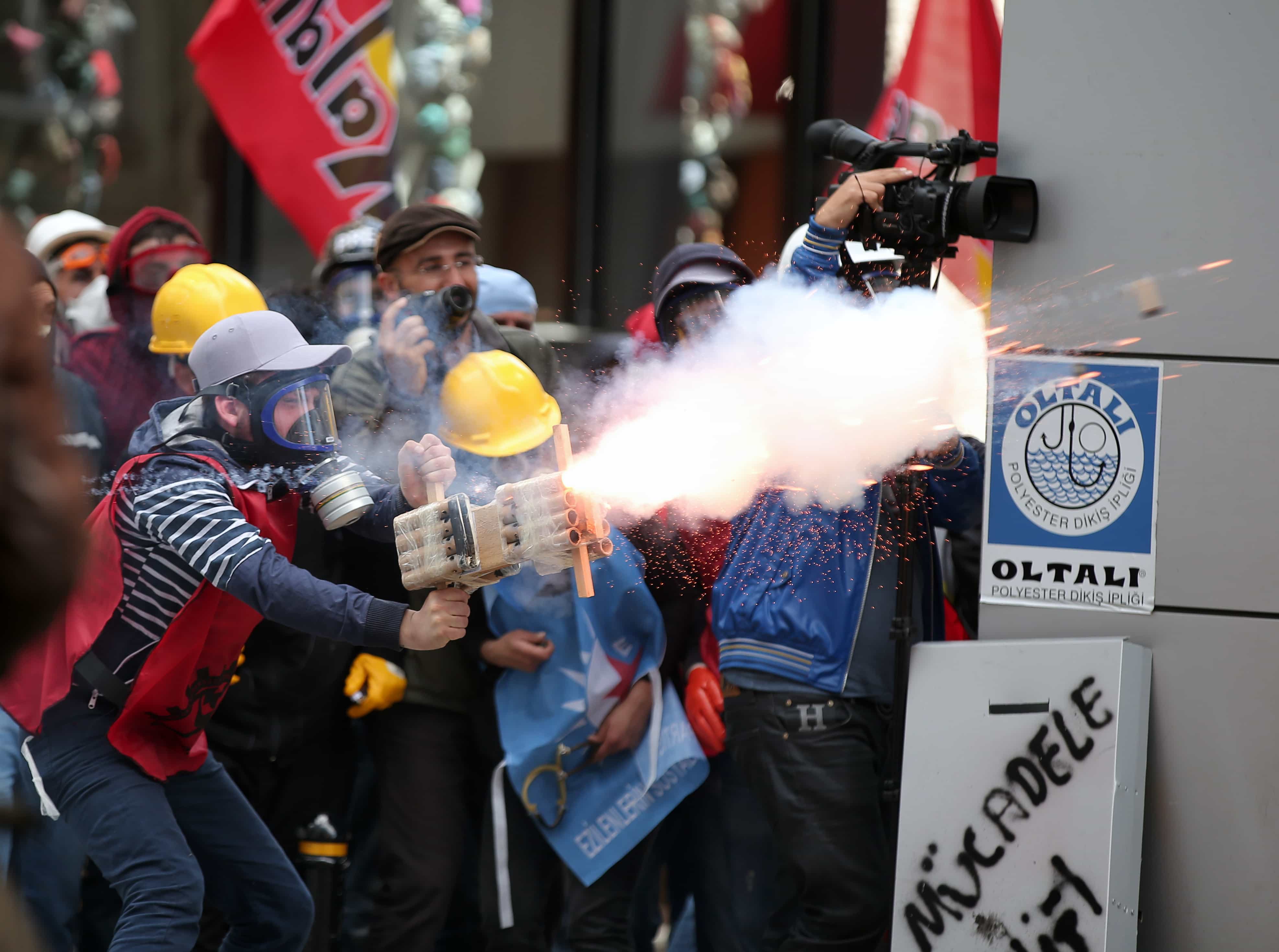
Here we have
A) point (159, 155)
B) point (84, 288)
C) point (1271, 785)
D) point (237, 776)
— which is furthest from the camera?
point (159, 155)

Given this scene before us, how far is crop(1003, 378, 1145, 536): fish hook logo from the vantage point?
3646 millimetres

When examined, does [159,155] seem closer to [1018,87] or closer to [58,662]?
[58,662]

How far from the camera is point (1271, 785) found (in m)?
3.53

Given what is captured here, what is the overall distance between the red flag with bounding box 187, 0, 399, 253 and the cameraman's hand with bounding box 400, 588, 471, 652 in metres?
3.40

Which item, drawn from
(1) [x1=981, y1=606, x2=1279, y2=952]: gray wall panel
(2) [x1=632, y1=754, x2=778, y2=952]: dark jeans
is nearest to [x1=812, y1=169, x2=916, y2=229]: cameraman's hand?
(1) [x1=981, y1=606, x2=1279, y2=952]: gray wall panel

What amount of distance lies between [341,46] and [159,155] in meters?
2.94

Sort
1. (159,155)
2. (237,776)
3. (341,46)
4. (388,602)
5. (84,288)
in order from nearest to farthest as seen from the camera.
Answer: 1. (388,602)
2. (237,776)
3. (84,288)
4. (341,46)
5. (159,155)

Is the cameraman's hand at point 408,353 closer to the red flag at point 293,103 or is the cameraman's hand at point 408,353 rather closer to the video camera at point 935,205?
the video camera at point 935,205

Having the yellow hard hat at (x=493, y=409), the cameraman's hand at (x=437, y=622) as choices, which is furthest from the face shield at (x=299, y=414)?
the cameraman's hand at (x=437, y=622)

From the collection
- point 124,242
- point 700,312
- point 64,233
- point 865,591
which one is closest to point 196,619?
point 700,312

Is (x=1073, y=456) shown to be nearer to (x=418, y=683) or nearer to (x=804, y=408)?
(x=804, y=408)

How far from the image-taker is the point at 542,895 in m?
4.18

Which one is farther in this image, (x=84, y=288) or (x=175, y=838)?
(x=84, y=288)

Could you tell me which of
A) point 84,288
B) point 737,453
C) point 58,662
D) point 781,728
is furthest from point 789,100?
point 58,662
